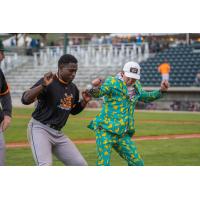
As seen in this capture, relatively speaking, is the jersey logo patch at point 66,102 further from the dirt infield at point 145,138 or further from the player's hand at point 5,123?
the dirt infield at point 145,138

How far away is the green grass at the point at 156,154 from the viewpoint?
38.4 ft

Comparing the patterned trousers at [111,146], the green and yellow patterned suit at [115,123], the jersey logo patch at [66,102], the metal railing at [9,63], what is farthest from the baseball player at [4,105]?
the metal railing at [9,63]

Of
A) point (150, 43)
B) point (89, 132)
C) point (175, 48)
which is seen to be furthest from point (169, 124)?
point (150, 43)

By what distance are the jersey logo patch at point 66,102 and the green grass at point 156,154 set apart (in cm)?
324

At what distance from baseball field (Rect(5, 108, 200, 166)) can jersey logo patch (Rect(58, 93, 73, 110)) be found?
3248 mm

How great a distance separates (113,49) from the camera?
1475 inches

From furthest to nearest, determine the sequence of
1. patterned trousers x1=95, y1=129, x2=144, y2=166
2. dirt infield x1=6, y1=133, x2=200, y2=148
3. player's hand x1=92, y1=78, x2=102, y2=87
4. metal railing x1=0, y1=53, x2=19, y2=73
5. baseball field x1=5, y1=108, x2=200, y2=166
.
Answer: metal railing x1=0, y1=53, x2=19, y2=73 < dirt infield x1=6, y1=133, x2=200, y2=148 < baseball field x1=5, y1=108, x2=200, y2=166 < patterned trousers x1=95, y1=129, x2=144, y2=166 < player's hand x1=92, y1=78, x2=102, y2=87

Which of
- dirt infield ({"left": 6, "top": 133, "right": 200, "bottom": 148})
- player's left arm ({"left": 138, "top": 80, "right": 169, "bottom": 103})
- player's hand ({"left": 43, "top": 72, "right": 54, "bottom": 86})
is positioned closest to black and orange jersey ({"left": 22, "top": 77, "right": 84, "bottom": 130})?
player's hand ({"left": 43, "top": 72, "right": 54, "bottom": 86})

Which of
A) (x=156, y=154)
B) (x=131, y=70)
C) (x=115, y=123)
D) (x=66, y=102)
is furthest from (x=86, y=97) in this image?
(x=156, y=154)

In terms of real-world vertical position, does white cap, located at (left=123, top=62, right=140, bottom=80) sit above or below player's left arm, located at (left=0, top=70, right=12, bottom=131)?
above

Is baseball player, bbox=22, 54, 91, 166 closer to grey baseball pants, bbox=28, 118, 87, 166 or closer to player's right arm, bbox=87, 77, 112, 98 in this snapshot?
grey baseball pants, bbox=28, 118, 87, 166

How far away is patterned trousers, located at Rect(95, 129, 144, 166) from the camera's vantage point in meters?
8.38

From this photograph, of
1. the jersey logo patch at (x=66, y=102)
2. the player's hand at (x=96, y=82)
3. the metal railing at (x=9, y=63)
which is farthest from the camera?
the metal railing at (x=9, y=63)

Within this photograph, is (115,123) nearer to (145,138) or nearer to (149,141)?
(149,141)
